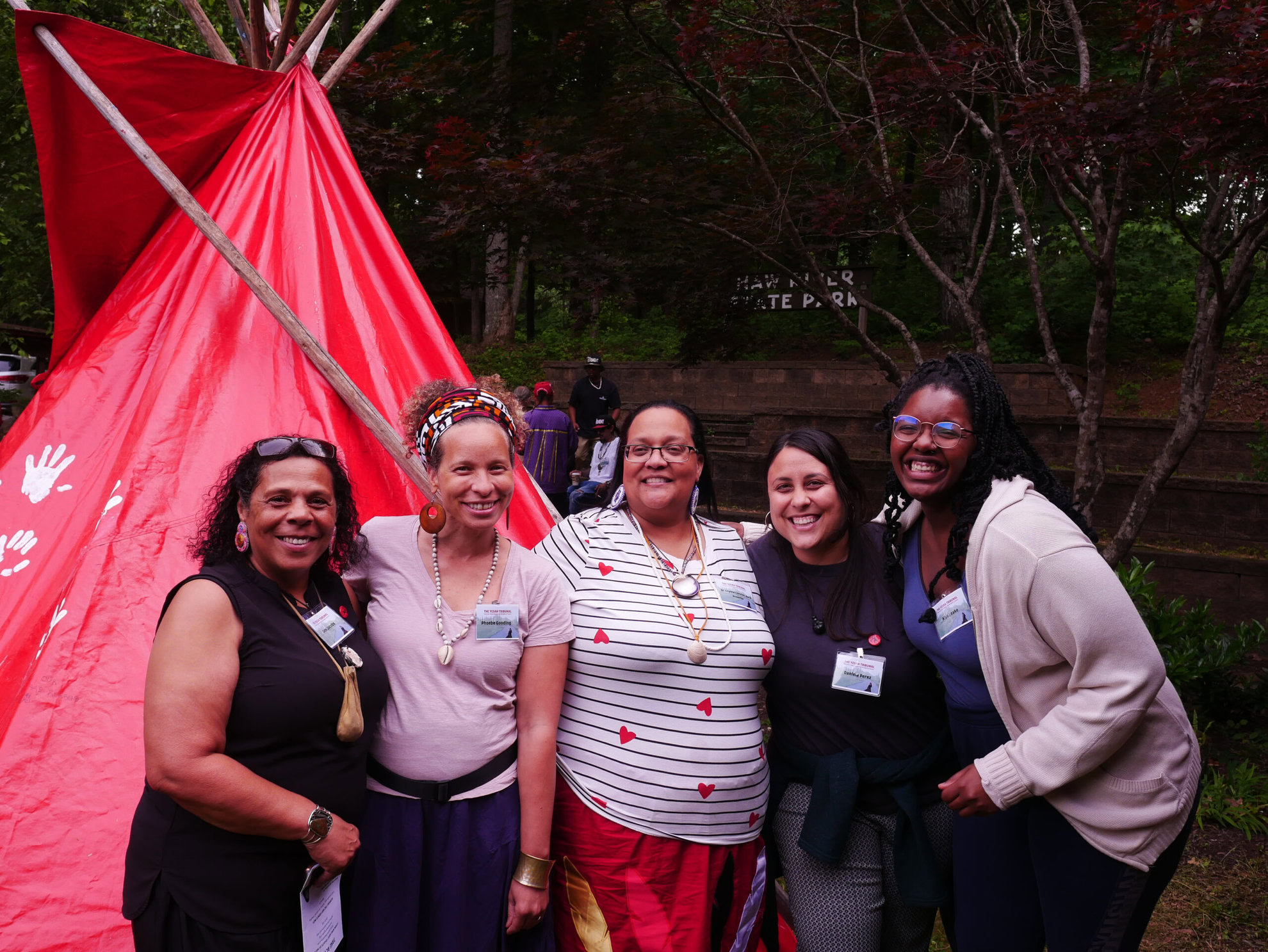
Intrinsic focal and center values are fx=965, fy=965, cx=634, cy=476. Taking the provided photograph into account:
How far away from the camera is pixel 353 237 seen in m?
3.77

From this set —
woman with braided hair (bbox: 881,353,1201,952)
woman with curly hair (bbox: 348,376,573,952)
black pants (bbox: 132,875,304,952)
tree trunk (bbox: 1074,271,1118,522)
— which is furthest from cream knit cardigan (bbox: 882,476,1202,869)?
tree trunk (bbox: 1074,271,1118,522)

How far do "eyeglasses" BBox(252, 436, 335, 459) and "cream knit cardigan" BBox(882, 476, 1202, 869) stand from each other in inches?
53.2

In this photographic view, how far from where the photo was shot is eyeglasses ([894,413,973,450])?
84.3 inches

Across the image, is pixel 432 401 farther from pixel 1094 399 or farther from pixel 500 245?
pixel 500 245

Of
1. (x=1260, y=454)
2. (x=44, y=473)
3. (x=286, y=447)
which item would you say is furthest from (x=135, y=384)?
(x=1260, y=454)

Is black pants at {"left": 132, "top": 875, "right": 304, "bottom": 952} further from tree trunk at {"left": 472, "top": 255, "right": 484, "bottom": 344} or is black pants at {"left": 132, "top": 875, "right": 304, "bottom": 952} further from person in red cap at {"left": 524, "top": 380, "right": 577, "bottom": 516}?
tree trunk at {"left": 472, "top": 255, "right": 484, "bottom": 344}

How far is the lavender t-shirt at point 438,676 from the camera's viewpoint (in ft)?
6.50

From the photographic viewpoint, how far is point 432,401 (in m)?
2.28

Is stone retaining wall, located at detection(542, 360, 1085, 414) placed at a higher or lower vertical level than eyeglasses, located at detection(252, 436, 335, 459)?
higher

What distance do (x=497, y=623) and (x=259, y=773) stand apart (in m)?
0.53

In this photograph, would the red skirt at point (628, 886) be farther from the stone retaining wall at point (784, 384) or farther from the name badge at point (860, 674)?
the stone retaining wall at point (784, 384)

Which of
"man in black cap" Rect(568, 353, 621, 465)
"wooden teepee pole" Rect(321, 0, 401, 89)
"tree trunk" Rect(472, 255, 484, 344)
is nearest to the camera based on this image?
"wooden teepee pole" Rect(321, 0, 401, 89)

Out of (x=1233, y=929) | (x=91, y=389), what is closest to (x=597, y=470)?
(x=91, y=389)

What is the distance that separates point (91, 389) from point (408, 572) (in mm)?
1885
